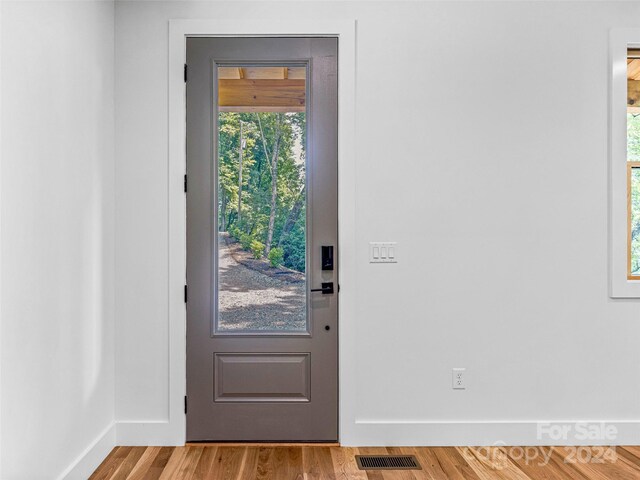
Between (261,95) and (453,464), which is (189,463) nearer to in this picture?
(453,464)

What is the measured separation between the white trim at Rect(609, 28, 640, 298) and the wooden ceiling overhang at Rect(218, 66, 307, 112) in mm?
1725

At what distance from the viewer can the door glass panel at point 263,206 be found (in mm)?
2939

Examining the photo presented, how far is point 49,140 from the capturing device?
7.06 ft

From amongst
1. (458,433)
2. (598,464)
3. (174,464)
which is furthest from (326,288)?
(598,464)

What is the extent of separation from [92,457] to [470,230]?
2280 millimetres

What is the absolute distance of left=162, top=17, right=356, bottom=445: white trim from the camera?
289 cm

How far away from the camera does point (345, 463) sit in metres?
2.68

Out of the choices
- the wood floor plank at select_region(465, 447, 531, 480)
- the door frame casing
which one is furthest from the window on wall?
the door frame casing

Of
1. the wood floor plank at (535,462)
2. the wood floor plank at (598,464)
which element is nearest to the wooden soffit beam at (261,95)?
the wood floor plank at (535,462)

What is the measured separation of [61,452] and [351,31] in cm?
252

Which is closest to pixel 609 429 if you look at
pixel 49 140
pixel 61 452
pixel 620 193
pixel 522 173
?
pixel 620 193

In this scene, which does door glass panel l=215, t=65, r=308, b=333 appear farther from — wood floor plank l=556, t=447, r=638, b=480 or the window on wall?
the window on wall

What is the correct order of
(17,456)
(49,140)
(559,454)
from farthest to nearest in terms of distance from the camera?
(559,454) < (49,140) < (17,456)

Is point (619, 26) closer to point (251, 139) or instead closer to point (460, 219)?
point (460, 219)
